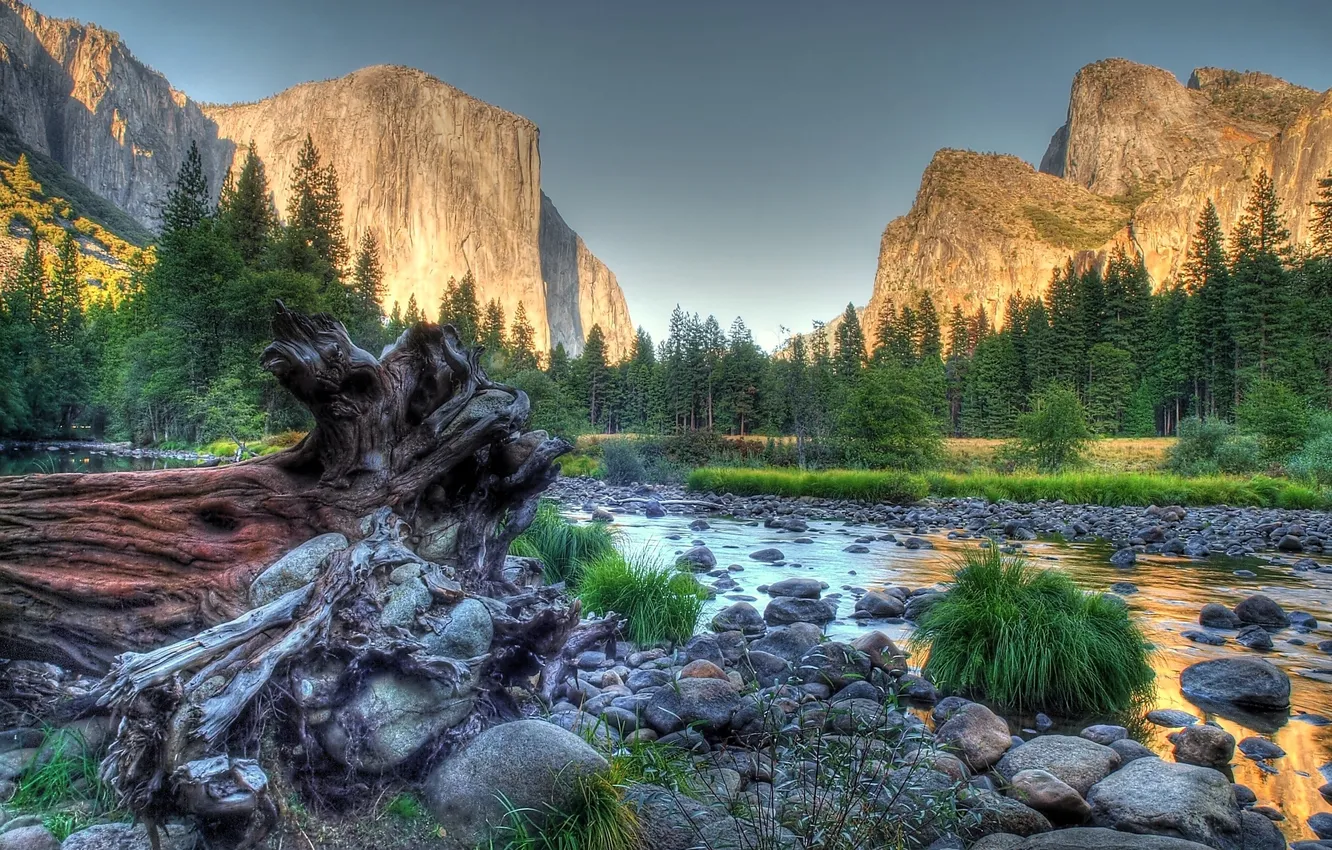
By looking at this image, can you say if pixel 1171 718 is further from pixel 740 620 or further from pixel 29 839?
pixel 29 839

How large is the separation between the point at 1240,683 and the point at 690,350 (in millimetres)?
62074

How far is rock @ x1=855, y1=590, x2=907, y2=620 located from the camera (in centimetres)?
884

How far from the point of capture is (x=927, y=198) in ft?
567

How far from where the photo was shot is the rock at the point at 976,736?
4.21 meters

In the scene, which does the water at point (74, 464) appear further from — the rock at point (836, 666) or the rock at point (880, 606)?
the rock at point (836, 666)

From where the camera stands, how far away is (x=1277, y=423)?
3028cm

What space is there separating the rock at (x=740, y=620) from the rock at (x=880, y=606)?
4.95ft

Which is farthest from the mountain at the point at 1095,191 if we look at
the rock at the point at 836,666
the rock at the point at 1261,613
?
the rock at the point at 836,666

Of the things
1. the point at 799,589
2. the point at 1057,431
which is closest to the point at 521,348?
the point at 1057,431

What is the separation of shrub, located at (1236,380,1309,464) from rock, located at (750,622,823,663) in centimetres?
3299

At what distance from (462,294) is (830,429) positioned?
49.5 metres

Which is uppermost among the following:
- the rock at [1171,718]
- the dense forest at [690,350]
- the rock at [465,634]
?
the dense forest at [690,350]

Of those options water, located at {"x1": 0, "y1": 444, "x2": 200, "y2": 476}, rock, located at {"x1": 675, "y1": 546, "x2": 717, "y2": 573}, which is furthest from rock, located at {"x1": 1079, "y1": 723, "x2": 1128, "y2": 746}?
water, located at {"x1": 0, "y1": 444, "x2": 200, "y2": 476}

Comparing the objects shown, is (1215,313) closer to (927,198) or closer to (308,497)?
(308,497)
